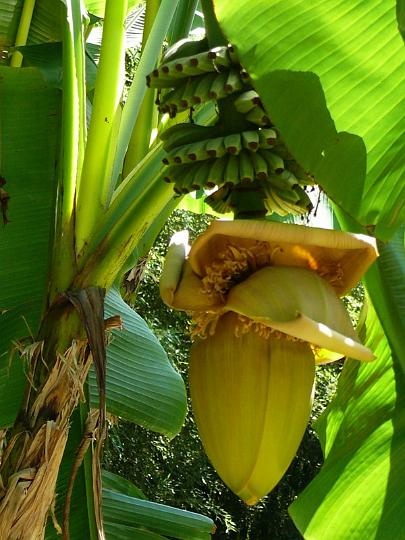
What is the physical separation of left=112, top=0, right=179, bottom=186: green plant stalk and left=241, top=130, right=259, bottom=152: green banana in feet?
1.24

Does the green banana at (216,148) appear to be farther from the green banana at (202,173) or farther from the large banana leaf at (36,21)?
the large banana leaf at (36,21)

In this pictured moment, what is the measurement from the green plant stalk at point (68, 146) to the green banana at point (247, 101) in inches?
13.9

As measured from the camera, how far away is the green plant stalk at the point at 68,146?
0.98 metres

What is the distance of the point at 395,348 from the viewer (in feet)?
3.81

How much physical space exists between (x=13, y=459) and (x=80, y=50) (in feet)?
1.70

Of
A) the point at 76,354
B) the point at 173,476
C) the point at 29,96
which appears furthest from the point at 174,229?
the point at 76,354

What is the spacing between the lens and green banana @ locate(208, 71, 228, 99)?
68 centimetres

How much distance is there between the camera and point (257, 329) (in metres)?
0.67

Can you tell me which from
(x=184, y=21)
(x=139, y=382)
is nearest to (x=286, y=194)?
(x=139, y=382)

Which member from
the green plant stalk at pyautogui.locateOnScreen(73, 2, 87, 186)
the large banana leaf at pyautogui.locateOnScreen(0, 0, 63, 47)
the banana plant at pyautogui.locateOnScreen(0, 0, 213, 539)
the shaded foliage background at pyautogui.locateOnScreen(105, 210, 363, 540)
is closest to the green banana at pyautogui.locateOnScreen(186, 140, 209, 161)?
the banana plant at pyautogui.locateOnScreen(0, 0, 213, 539)

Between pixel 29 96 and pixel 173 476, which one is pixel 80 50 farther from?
pixel 173 476

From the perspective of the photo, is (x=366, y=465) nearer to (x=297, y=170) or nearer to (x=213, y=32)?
(x=297, y=170)

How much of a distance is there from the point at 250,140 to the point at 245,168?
0.08ft

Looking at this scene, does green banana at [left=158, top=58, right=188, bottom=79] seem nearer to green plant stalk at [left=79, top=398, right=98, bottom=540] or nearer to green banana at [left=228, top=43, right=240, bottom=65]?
green banana at [left=228, top=43, right=240, bottom=65]
